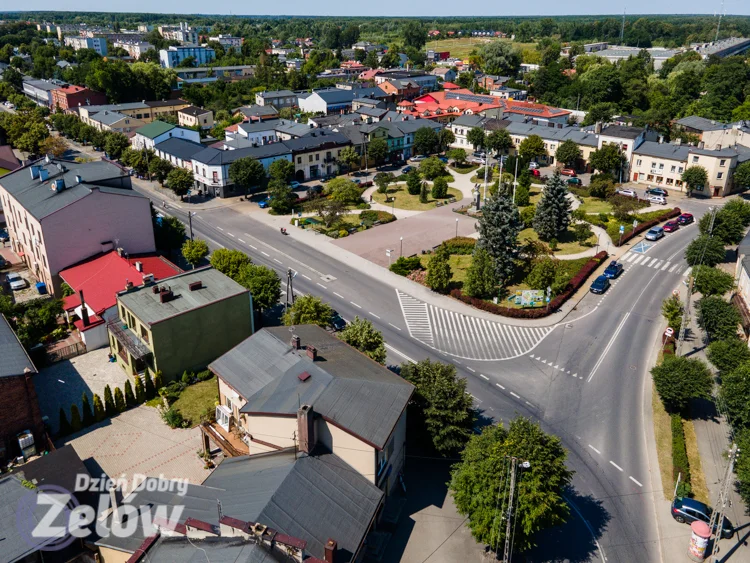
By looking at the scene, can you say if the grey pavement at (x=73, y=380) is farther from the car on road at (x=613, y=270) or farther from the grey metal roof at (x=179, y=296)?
the car on road at (x=613, y=270)

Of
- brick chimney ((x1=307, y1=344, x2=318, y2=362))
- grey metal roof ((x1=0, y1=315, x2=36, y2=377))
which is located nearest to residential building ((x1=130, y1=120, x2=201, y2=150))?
grey metal roof ((x1=0, y1=315, x2=36, y2=377))

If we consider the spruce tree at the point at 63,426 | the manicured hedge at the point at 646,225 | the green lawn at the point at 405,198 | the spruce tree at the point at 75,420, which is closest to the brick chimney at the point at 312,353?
the spruce tree at the point at 75,420

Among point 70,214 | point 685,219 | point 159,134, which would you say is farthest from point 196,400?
point 159,134

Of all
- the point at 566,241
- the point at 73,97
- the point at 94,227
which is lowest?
the point at 566,241

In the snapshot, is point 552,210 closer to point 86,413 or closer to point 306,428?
point 306,428

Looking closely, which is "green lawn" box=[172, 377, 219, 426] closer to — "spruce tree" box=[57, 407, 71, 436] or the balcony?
the balcony

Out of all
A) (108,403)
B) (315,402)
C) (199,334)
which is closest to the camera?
(315,402)
